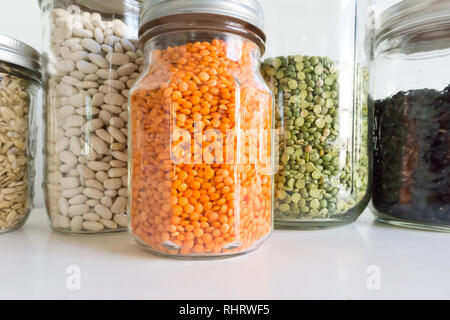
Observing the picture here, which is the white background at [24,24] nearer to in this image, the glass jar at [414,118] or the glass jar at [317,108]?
the glass jar at [414,118]

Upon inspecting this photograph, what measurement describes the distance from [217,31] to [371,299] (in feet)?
1.48

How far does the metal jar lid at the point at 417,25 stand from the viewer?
0.71 m

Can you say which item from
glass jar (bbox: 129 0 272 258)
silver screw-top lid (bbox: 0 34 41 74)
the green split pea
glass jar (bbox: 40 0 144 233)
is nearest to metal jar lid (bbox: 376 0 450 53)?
the green split pea

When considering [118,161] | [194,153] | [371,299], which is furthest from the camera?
Result: [118,161]

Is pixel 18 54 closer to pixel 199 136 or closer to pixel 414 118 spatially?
pixel 199 136

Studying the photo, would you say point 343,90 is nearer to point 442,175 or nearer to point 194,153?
point 442,175

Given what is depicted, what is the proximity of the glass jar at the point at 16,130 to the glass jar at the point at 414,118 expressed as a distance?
803 mm

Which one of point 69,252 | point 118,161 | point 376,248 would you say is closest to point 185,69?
point 118,161

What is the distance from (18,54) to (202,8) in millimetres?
421

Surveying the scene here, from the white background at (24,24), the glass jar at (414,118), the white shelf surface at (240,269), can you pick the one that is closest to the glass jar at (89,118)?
the white shelf surface at (240,269)

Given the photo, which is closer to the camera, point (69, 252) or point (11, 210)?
point (69, 252)

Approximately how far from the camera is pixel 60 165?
26.0 inches

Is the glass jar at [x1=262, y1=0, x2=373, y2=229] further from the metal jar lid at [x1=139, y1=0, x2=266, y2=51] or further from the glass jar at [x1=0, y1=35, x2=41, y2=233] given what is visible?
the glass jar at [x1=0, y1=35, x2=41, y2=233]

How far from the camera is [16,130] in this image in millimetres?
690
